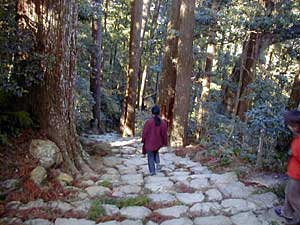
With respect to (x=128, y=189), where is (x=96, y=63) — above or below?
above

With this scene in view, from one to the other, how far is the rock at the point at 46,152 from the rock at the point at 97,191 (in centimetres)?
76

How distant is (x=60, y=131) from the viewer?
6039 mm

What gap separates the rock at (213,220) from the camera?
426 centimetres

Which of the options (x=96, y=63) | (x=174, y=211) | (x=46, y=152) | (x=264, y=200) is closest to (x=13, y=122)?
(x=46, y=152)

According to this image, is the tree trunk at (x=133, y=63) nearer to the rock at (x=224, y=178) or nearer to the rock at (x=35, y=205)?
the rock at (x=224, y=178)

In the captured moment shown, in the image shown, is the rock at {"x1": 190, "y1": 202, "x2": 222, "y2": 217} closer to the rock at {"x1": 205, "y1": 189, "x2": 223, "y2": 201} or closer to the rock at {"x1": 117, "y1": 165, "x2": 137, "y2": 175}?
the rock at {"x1": 205, "y1": 189, "x2": 223, "y2": 201}

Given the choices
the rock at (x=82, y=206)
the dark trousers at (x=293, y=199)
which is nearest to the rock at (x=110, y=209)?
the rock at (x=82, y=206)

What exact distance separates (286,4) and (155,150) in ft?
16.6

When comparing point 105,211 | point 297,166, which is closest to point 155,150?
point 105,211

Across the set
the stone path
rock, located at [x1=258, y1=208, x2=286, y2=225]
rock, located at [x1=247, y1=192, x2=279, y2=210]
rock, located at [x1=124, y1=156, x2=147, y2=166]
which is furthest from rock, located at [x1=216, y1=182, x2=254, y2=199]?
rock, located at [x1=124, y1=156, x2=147, y2=166]

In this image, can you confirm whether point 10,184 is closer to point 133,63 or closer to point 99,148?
point 99,148

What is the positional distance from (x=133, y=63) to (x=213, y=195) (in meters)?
9.80

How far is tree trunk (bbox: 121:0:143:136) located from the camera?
1375cm

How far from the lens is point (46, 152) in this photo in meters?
5.57
